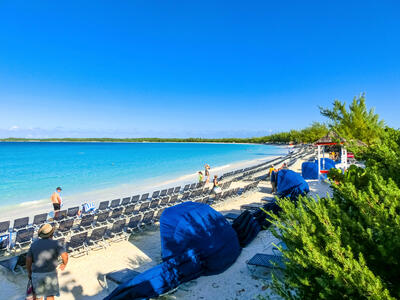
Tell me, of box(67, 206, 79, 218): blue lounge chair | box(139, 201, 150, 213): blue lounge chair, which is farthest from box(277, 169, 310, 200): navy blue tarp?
box(67, 206, 79, 218): blue lounge chair

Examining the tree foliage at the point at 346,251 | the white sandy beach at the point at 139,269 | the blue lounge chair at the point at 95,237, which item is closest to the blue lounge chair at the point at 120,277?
the white sandy beach at the point at 139,269

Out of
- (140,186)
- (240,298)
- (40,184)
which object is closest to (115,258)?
(240,298)

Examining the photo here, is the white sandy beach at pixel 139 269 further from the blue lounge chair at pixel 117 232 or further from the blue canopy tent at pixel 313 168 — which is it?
the blue canopy tent at pixel 313 168

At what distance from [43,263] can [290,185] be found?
335 inches

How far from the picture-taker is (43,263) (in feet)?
12.8

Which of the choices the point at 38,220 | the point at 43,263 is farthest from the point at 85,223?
the point at 43,263

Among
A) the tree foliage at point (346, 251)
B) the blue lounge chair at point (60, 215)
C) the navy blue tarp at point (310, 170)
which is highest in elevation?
the tree foliage at point (346, 251)

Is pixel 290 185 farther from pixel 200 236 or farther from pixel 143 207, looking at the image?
pixel 200 236

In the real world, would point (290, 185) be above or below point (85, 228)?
above

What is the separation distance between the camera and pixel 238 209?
1033 cm

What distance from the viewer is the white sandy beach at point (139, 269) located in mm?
4691

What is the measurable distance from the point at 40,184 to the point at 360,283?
81.4 feet

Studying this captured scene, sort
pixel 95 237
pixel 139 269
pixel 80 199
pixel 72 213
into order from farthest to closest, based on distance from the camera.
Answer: pixel 80 199, pixel 72 213, pixel 95 237, pixel 139 269

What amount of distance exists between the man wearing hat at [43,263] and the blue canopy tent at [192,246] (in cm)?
140
